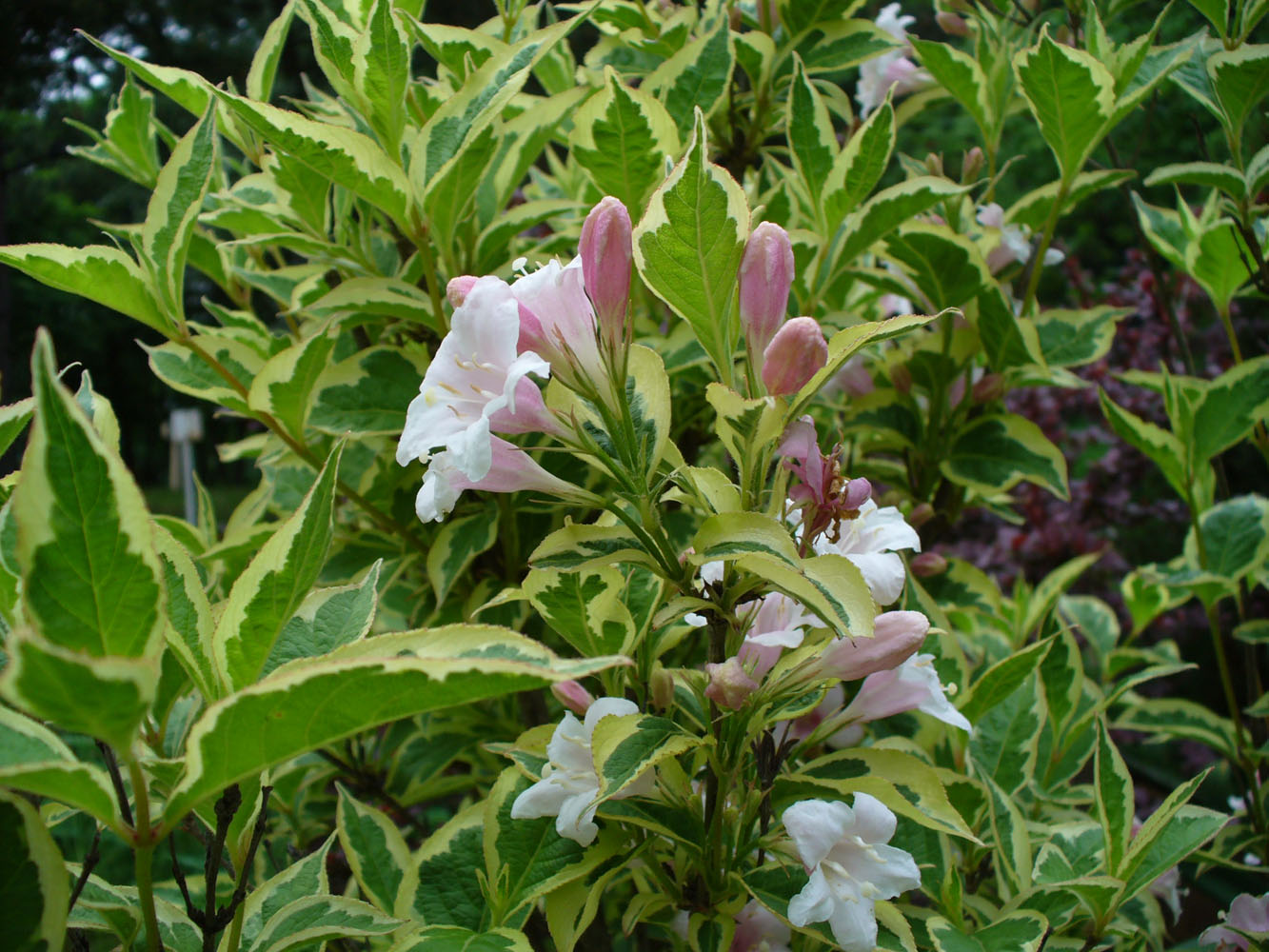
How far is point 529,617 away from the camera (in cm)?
118

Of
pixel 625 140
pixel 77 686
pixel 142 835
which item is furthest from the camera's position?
pixel 625 140

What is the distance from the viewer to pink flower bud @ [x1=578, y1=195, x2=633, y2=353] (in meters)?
0.64

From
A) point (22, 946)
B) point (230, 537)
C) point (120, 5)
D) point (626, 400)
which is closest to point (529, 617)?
point (230, 537)

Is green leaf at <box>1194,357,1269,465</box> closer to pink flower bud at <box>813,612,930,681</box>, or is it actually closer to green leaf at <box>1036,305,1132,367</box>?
green leaf at <box>1036,305,1132,367</box>

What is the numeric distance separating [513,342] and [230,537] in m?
0.64

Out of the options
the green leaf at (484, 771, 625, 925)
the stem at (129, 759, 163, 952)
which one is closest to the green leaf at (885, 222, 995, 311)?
the green leaf at (484, 771, 625, 925)

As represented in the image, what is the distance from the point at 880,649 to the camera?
2.34 feet

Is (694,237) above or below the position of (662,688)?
above

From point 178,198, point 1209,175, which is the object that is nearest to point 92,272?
point 178,198

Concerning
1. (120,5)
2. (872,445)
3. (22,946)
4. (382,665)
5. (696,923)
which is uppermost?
(120,5)

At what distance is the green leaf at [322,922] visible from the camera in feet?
2.09

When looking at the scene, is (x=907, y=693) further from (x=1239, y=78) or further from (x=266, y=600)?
(x=1239, y=78)

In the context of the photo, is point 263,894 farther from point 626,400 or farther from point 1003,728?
point 1003,728

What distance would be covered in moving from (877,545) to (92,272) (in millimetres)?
753
